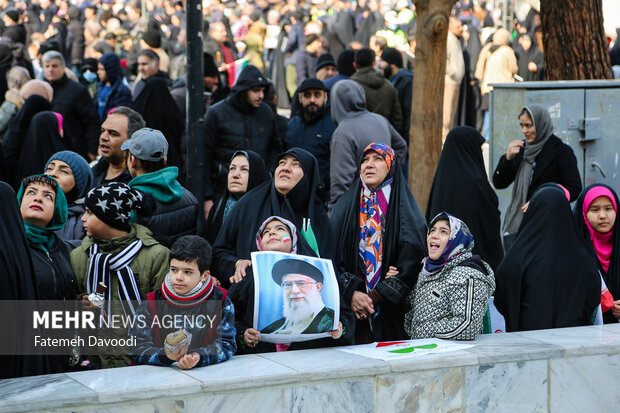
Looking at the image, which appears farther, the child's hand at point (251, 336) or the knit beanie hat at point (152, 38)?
the knit beanie hat at point (152, 38)

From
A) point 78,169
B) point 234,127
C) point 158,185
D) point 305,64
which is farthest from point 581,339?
point 305,64

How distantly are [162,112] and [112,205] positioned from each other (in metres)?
4.51

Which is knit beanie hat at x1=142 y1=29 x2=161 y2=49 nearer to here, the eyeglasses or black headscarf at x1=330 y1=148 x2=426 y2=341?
black headscarf at x1=330 y1=148 x2=426 y2=341

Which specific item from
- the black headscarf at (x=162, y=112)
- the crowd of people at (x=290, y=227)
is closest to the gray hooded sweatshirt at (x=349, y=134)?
the crowd of people at (x=290, y=227)

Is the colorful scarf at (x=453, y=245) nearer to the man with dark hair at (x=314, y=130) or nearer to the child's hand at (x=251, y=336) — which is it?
the child's hand at (x=251, y=336)

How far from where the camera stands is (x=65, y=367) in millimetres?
4680

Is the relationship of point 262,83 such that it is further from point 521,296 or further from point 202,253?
point 202,253

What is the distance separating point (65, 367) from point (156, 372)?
2.13ft

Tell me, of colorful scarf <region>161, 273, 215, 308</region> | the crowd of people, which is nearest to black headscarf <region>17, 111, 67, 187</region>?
the crowd of people

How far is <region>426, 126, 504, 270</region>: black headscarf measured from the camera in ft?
23.1

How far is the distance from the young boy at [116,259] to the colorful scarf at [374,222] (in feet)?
4.27

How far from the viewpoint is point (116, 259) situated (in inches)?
187

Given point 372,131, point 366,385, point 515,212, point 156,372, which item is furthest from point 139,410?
point 372,131

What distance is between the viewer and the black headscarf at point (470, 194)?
704cm
